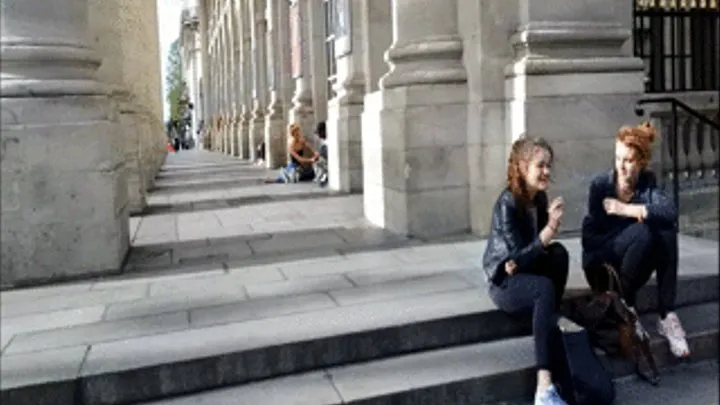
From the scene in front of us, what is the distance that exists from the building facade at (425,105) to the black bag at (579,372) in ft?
9.99

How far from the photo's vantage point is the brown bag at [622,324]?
14.2 ft

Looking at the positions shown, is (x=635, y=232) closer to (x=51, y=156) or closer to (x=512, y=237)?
(x=512, y=237)

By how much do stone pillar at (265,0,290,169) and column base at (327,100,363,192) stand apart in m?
7.65

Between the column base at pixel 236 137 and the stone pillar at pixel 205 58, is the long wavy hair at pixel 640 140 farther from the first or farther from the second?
the stone pillar at pixel 205 58

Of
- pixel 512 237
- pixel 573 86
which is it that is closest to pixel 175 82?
pixel 573 86

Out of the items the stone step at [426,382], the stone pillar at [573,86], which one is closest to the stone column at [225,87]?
the stone pillar at [573,86]

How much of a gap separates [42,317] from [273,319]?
155 cm

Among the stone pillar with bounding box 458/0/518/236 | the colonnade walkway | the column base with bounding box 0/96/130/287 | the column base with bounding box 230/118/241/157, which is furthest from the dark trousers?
the column base with bounding box 230/118/241/157

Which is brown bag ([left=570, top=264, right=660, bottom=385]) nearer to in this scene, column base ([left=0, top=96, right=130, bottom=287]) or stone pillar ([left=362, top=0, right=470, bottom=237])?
stone pillar ([left=362, top=0, right=470, bottom=237])

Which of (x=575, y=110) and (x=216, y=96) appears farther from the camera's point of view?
(x=216, y=96)

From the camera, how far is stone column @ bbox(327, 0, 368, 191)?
1157cm

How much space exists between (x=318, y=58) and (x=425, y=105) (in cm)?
887

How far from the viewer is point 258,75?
24.5 meters

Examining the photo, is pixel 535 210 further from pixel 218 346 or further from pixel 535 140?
pixel 218 346
